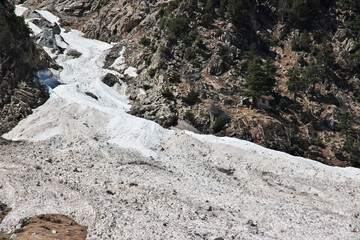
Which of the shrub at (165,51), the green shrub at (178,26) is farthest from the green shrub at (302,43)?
the shrub at (165,51)

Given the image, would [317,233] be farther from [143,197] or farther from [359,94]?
[359,94]

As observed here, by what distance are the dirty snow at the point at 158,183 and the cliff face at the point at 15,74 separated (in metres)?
1.88

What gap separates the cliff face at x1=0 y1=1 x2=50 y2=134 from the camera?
3728 centimetres

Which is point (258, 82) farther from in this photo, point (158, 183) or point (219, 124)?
point (158, 183)

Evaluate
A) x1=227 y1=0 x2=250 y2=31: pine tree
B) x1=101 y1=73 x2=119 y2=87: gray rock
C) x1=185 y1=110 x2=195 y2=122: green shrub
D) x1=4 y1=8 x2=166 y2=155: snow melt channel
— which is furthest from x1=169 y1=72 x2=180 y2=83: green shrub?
x1=227 y1=0 x2=250 y2=31: pine tree

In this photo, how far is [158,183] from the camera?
2436 centimetres

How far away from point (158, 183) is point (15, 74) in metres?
30.2

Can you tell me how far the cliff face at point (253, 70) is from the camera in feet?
144

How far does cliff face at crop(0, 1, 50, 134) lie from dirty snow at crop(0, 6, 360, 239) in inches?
73.9

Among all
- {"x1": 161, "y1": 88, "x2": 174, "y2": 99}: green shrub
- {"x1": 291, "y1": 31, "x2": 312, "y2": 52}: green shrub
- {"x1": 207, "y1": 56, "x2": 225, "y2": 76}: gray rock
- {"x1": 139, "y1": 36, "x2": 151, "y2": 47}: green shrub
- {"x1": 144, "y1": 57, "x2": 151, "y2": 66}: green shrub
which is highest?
{"x1": 291, "y1": 31, "x2": 312, "y2": 52}: green shrub

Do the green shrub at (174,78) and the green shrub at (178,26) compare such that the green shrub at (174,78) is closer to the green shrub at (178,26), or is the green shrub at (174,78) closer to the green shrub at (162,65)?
the green shrub at (162,65)

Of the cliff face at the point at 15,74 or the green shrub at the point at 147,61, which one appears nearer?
the cliff face at the point at 15,74

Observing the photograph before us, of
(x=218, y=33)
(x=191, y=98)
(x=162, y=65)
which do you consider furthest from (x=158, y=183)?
(x=218, y=33)

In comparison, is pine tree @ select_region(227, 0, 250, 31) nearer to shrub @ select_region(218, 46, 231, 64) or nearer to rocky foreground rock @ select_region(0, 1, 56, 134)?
shrub @ select_region(218, 46, 231, 64)
